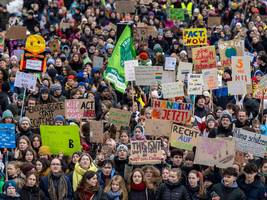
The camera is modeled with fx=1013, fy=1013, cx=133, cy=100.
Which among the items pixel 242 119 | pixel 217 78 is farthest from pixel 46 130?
pixel 217 78

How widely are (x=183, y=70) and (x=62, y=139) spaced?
5046 millimetres

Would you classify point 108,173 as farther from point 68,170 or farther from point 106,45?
point 106,45

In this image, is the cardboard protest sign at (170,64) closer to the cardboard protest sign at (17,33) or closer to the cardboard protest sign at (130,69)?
the cardboard protest sign at (130,69)

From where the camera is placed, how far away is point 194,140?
13.3 metres

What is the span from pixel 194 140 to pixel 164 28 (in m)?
11.2

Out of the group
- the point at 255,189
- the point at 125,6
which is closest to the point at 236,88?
the point at 255,189

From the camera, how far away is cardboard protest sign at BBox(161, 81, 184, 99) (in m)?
16.0

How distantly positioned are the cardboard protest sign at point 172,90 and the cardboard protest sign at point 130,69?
1049 millimetres

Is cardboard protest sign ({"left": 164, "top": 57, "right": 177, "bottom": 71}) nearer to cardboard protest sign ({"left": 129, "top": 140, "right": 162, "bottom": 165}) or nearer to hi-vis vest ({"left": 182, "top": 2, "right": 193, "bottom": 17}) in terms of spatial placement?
cardboard protest sign ({"left": 129, "top": 140, "right": 162, "bottom": 165})

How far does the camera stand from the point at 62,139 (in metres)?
13.3

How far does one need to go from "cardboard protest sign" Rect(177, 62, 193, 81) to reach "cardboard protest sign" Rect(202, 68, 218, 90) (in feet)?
3.06

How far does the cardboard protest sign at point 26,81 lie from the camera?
16.2 m

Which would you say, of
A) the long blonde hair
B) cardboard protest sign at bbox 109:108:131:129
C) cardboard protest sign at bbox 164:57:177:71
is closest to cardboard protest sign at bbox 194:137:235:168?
the long blonde hair

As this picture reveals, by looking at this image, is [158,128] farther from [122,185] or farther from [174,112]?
[122,185]
